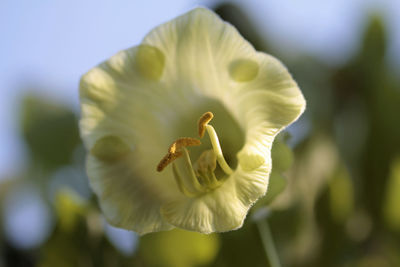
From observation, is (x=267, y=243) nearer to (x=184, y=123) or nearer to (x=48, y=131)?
(x=184, y=123)

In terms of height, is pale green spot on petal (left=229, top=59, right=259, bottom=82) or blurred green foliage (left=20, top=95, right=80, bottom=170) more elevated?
pale green spot on petal (left=229, top=59, right=259, bottom=82)

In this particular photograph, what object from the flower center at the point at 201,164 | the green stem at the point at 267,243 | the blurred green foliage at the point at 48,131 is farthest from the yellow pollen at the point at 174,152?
the blurred green foliage at the point at 48,131

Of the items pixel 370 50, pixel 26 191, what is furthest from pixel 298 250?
pixel 26 191

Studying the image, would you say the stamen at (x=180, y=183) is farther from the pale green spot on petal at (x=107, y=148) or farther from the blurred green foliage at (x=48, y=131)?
the blurred green foliage at (x=48, y=131)

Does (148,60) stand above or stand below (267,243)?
above

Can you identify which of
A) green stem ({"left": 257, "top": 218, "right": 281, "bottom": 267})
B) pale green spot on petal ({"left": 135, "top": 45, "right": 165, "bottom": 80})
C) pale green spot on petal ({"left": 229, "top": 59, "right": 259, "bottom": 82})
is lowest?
green stem ({"left": 257, "top": 218, "right": 281, "bottom": 267})

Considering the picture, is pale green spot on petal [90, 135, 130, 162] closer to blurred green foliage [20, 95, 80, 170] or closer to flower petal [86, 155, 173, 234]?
flower petal [86, 155, 173, 234]

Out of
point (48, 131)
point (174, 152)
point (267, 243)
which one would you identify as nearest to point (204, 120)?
point (174, 152)

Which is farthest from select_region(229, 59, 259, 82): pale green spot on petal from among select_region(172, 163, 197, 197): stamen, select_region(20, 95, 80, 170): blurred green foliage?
select_region(20, 95, 80, 170): blurred green foliage
